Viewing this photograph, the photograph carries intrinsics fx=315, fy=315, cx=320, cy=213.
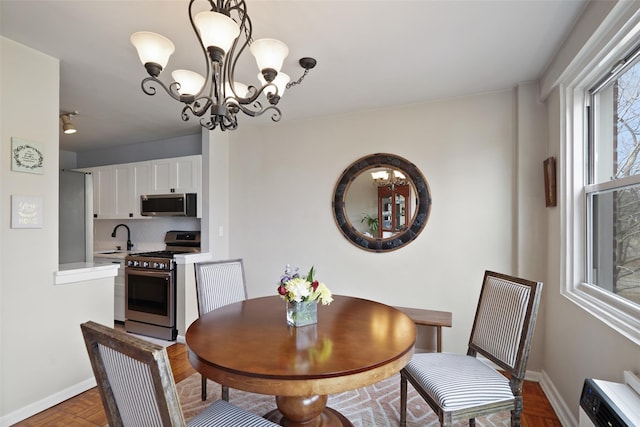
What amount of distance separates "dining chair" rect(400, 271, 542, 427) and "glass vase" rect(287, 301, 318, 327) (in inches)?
25.8

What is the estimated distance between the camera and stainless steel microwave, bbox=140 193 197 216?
3.80m

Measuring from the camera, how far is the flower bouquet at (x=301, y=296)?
1.56 metres

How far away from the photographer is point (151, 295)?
11.6 feet

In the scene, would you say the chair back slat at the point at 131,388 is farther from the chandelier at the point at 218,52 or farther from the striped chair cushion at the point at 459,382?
the striped chair cushion at the point at 459,382

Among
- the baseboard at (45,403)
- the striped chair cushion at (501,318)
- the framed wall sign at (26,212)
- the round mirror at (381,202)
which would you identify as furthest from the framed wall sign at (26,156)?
the striped chair cushion at (501,318)

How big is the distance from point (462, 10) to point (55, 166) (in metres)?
2.82

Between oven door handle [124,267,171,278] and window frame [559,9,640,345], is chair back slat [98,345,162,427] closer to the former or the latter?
window frame [559,9,640,345]

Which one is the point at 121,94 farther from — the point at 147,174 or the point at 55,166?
the point at 147,174

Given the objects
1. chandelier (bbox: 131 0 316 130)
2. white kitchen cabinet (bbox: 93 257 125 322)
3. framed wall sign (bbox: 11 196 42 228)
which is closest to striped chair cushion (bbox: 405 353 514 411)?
chandelier (bbox: 131 0 316 130)

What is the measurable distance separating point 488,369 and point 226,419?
4.50 feet

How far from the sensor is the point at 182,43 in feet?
6.48

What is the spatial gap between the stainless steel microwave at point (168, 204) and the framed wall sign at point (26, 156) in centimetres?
168

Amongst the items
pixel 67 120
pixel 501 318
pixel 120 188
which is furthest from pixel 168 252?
pixel 501 318

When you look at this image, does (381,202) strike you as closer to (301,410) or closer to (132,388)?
(301,410)
